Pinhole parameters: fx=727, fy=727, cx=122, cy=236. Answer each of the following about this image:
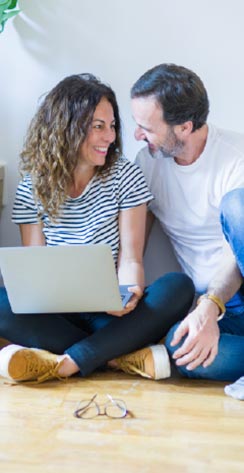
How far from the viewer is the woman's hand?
5.35 feet

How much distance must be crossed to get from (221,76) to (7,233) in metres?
0.76

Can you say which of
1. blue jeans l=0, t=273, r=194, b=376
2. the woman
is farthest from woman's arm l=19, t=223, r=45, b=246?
blue jeans l=0, t=273, r=194, b=376

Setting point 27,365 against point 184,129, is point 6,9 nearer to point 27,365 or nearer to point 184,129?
point 184,129

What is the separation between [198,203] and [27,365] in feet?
1.90

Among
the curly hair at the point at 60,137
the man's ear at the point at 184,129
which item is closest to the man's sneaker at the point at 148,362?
the curly hair at the point at 60,137

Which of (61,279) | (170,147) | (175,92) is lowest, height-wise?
(61,279)

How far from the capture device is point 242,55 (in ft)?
6.27

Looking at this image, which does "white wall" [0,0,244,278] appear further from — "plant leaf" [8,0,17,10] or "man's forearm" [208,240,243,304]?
"man's forearm" [208,240,243,304]

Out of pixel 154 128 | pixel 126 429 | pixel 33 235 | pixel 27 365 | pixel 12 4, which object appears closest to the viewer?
pixel 126 429

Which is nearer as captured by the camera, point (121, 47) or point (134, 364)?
point (134, 364)

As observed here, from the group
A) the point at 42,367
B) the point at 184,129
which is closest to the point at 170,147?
the point at 184,129

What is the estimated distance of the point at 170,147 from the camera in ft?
5.70

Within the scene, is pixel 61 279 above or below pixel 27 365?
above

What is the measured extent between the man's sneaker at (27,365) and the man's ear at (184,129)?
1.95 ft
